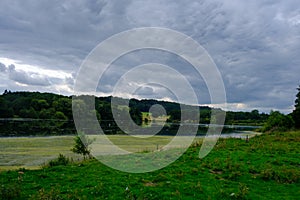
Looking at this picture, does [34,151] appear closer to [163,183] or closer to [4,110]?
[163,183]

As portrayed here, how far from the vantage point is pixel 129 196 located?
27.8ft

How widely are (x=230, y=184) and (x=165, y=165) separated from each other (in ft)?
14.0

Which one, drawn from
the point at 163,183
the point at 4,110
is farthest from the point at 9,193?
the point at 4,110

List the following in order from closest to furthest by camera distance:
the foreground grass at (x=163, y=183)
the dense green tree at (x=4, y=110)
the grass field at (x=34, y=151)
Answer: the foreground grass at (x=163, y=183) < the grass field at (x=34, y=151) < the dense green tree at (x=4, y=110)

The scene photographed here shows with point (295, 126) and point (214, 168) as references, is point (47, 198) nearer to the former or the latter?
point (214, 168)

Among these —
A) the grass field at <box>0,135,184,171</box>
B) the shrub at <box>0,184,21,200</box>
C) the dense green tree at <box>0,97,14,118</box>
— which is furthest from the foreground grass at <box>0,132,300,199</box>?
the dense green tree at <box>0,97,14,118</box>

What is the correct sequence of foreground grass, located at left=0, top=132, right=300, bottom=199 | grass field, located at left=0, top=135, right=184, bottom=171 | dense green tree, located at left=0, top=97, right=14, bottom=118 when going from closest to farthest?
foreground grass, located at left=0, top=132, right=300, bottom=199 → grass field, located at left=0, top=135, right=184, bottom=171 → dense green tree, located at left=0, top=97, right=14, bottom=118

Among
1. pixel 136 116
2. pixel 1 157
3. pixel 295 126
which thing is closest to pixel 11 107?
pixel 136 116

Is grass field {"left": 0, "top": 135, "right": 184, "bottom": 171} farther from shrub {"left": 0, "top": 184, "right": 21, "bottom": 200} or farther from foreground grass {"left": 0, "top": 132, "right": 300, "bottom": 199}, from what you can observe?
shrub {"left": 0, "top": 184, "right": 21, "bottom": 200}

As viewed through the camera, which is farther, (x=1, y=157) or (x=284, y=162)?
(x=1, y=157)

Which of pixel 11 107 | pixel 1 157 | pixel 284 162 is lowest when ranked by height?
pixel 1 157

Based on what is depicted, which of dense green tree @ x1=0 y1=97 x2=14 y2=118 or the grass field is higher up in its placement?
dense green tree @ x1=0 y1=97 x2=14 y2=118

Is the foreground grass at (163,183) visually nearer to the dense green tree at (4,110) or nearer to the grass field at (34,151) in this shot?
the grass field at (34,151)

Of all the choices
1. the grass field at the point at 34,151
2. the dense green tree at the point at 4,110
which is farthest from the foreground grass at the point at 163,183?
the dense green tree at the point at 4,110
